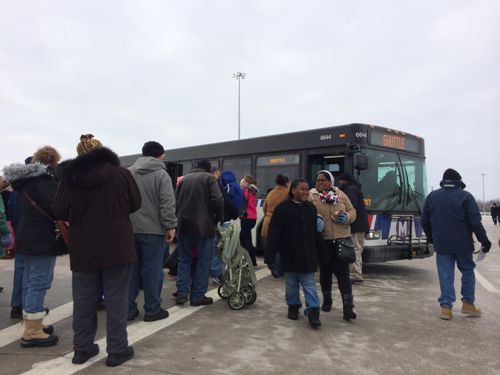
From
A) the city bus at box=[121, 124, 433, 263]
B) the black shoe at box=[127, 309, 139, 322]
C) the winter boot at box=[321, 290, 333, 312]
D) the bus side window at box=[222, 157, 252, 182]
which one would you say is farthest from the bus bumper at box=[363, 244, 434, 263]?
the black shoe at box=[127, 309, 139, 322]

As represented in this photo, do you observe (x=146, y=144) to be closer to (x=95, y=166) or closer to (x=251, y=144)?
(x=95, y=166)

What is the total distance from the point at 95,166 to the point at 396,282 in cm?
576

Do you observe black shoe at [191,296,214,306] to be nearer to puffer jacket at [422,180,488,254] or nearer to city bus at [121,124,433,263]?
puffer jacket at [422,180,488,254]

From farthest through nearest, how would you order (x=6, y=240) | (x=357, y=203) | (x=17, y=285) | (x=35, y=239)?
(x=357, y=203) → (x=17, y=285) → (x=6, y=240) → (x=35, y=239)

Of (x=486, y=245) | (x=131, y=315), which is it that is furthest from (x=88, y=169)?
(x=486, y=245)

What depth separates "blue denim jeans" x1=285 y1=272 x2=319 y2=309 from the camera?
474 centimetres

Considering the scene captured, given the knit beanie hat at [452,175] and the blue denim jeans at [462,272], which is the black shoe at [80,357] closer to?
the blue denim jeans at [462,272]

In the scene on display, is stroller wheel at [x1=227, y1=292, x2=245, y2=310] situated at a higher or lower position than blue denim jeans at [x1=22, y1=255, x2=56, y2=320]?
lower

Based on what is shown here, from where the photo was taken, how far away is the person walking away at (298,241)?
4742mm

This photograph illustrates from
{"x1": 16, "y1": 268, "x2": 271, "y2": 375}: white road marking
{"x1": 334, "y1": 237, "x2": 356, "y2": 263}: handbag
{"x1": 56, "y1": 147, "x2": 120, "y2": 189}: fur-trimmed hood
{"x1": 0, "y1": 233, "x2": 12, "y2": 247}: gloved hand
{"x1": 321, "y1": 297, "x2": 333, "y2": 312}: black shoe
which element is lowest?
{"x1": 16, "y1": 268, "x2": 271, "y2": 375}: white road marking

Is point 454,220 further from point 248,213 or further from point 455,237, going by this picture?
point 248,213

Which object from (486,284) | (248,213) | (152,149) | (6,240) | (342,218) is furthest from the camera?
(248,213)

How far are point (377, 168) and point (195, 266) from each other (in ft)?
14.2

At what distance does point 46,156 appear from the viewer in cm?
434
